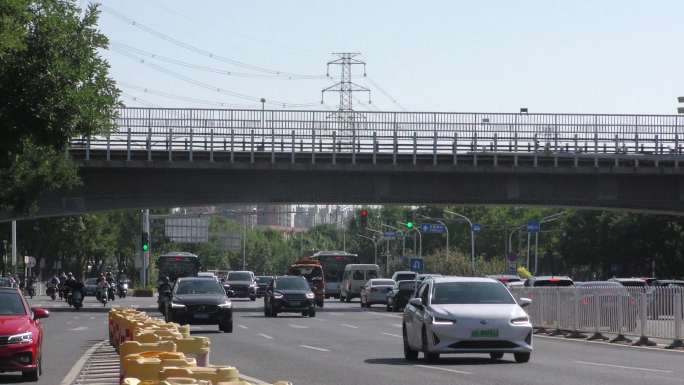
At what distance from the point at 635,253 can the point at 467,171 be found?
39.2m

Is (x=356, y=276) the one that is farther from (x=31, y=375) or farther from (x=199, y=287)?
(x=31, y=375)

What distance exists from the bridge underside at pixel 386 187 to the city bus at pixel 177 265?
65.7ft

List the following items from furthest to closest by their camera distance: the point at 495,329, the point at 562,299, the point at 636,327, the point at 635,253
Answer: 1. the point at 635,253
2. the point at 562,299
3. the point at 636,327
4. the point at 495,329

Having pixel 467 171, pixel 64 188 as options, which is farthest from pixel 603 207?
pixel 64 188

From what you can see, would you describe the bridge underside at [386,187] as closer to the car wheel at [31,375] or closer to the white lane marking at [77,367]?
the white lane marking at [77,367]

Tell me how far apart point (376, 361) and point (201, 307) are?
1295 cm

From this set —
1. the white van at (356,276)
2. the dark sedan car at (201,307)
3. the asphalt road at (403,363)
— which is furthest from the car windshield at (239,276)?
the asphalt road at (403,363)

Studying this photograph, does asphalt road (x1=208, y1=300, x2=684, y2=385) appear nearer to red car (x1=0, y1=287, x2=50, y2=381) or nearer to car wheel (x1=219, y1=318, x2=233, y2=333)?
car wheel (x1=219, y1=318, x2=233, y2=333)

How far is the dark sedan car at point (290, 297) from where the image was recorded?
166 ft

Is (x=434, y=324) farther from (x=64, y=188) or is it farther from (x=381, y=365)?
(x=64, y=188)

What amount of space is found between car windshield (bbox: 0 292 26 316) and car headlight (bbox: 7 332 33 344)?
1.13 m

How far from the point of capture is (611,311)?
32594mm

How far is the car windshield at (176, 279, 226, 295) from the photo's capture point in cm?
3759

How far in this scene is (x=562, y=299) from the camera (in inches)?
1427
